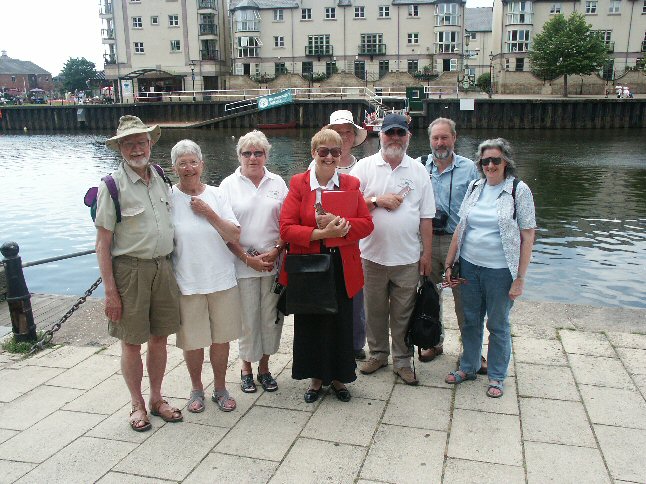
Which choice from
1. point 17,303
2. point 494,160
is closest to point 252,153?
point 494,160

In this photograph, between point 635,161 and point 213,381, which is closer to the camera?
point 213,381

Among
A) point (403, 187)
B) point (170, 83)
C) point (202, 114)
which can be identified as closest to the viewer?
point (403, 187)

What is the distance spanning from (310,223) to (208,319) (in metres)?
1.02

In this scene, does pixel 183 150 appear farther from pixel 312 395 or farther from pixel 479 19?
pixel 479 19

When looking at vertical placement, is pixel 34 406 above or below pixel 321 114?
below

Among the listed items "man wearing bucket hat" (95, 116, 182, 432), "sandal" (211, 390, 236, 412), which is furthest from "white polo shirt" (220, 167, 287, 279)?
"sandal" (211, 390, 236, 412)

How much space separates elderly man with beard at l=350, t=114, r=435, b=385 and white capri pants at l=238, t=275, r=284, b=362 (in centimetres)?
83

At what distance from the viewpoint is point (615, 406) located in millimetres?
4066

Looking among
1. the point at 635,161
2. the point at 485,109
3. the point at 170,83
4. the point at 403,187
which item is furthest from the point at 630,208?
the point at 170,83

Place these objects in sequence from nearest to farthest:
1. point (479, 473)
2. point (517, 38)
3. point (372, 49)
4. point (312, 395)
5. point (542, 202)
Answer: point (479, 473) < point (312, 395) < point (542, 202) < point (372, 49) < point (517, 38)

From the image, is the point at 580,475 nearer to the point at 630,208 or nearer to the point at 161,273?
the point at 161,273

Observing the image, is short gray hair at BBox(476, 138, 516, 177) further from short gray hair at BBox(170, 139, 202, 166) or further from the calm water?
the calm water

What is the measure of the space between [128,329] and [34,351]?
227 cm

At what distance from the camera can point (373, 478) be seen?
3305 millimetres
